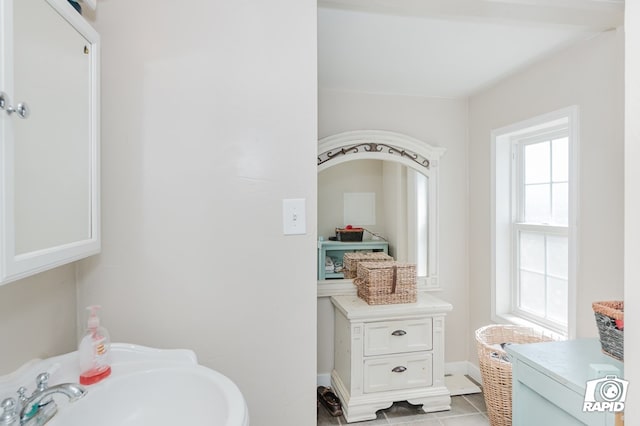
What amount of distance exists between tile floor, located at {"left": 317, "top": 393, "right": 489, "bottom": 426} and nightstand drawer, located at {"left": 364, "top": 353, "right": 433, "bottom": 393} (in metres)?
0.19

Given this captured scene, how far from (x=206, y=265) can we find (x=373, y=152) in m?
1.88

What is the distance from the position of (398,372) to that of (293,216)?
1676 millimetres

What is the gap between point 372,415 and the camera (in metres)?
2.25

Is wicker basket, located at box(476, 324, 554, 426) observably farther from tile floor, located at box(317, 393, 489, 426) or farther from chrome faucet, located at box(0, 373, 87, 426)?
chrome faucet, located at box(0, 373, 87, 426)

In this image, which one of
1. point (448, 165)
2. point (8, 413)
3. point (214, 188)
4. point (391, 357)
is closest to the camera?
point (8, 413)

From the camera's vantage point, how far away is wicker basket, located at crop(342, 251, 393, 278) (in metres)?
2.70

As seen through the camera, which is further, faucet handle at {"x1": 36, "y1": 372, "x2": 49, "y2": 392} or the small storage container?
the small storage container

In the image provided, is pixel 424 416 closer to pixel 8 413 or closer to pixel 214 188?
pixel 214 188

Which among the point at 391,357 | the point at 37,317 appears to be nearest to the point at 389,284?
the point at 391,357

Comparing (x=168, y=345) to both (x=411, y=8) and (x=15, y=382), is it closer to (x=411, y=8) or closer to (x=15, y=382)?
(x=15, y=382)

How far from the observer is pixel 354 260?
270 centimetres

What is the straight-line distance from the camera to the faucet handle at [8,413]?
2.15 feet
